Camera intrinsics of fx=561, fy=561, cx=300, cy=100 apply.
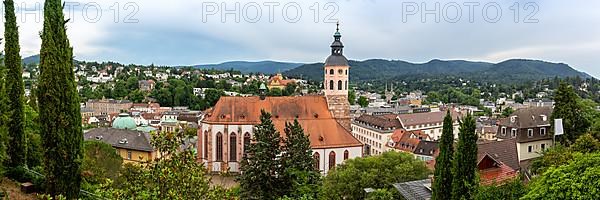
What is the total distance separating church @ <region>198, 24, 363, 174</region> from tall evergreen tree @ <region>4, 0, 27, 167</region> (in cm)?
2159

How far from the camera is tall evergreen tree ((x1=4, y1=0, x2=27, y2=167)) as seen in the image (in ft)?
55.7

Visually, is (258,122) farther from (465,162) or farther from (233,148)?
(465,162)

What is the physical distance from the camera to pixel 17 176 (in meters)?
16.7

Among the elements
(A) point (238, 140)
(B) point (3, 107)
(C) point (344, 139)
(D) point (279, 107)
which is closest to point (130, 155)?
(A) point (238, 140)

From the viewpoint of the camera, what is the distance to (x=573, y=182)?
12.9 meters

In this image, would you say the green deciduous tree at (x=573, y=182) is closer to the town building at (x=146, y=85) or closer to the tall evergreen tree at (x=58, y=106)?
the tall evergreen tree at (x=58, y=106)

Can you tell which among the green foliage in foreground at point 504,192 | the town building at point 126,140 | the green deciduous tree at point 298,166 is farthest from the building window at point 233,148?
the green foliage in foreground at point 504,192

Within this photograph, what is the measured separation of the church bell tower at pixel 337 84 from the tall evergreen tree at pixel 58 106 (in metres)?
28.3

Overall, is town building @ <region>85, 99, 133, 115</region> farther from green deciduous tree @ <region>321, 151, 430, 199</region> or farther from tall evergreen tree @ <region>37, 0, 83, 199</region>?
tall evergreen tree @ <region>37, 0, 83, 199</region>

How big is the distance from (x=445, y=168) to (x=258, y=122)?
23541 millimetres

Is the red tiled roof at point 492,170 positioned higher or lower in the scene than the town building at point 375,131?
higher

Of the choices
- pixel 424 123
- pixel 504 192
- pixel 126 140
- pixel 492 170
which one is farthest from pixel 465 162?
pixel 424 123

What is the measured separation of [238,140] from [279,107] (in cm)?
370

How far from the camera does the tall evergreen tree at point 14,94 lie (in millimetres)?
16975
